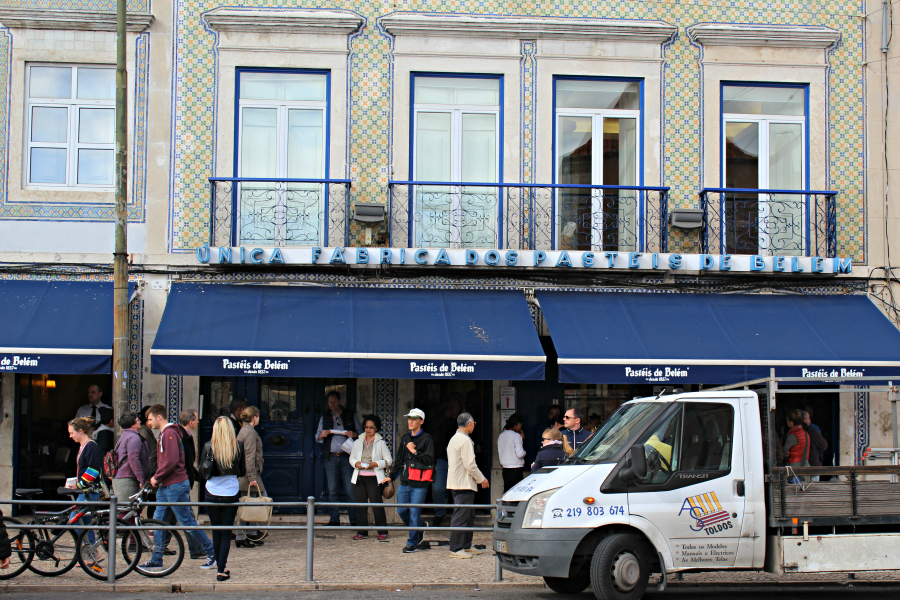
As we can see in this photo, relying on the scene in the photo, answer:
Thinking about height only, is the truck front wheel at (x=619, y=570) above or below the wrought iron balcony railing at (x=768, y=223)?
below

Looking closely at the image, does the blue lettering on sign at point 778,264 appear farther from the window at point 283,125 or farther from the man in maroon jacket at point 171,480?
the man in maroon jacket at point 171,480

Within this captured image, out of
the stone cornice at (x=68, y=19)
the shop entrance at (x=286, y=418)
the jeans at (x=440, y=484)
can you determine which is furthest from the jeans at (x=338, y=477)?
the stone cornice at (x=68, y=19)

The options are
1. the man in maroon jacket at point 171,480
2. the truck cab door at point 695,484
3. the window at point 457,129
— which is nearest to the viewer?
the truck cab door at point 695,484

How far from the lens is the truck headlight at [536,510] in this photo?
7398 mm

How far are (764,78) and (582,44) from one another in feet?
9.13

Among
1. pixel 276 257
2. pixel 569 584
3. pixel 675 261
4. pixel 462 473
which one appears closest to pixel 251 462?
pixel 462 473

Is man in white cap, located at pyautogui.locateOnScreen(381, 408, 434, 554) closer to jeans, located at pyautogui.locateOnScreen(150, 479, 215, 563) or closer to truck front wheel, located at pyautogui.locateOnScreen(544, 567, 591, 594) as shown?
jeans, located at pyautogui.locateOnScreen(150, 479, 215, 563)

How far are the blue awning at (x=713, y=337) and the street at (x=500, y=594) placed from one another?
3242mm

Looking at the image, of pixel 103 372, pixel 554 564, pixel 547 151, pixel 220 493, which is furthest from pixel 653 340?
pixel 103 372

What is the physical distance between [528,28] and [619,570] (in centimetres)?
835

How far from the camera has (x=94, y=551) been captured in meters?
8.59

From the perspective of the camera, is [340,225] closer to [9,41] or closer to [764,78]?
[9,41]

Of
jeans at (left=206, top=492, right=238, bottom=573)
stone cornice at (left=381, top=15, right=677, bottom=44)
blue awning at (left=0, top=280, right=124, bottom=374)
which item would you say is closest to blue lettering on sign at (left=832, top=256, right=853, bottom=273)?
stone cornice at (left=381, top=15, right=677, bottom=44)

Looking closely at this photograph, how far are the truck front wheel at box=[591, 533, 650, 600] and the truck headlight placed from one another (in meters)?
0.54
